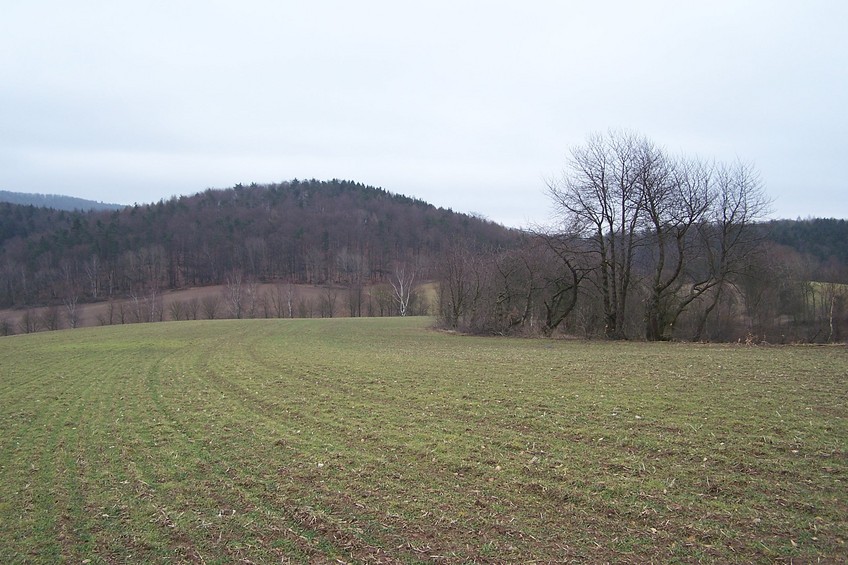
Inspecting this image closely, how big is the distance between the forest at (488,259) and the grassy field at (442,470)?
50.6 ft

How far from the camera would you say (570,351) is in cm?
2208

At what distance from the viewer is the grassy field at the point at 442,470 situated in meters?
5.13

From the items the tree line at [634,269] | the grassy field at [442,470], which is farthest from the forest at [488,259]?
the grassy field at [442,470]

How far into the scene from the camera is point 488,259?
132 feet

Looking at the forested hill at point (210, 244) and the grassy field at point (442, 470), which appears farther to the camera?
the forested hill at point (210, 244)

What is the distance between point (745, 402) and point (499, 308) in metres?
26.5

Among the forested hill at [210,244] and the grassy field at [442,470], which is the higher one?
the forested hill at [210,244]

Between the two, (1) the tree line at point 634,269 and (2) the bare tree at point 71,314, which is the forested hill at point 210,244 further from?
(1) the tree line at point 634,269

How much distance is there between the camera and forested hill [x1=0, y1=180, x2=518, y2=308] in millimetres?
94938

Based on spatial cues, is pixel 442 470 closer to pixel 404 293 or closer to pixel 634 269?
pixel 634 269

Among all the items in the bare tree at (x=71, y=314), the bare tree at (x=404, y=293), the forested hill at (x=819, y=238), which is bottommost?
the bare tree at (x=71, y=314)

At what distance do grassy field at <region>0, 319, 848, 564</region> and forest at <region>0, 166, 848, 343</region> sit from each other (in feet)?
50.6

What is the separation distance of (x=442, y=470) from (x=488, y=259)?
33833 millimetres

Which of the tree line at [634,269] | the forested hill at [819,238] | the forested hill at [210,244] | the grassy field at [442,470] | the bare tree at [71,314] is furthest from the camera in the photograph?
the forested hill at [210,244]
